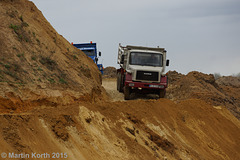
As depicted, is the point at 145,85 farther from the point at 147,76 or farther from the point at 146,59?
the point at 146,59

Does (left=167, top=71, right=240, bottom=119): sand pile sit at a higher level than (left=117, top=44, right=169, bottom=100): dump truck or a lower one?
lower

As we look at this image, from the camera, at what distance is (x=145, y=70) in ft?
54.5

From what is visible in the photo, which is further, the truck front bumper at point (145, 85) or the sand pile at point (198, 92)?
the sand pile at point (198, 92)

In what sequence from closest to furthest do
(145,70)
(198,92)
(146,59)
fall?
(145,70) < (146,59) < (198,92)

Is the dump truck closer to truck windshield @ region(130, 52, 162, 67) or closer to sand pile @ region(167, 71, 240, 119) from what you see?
truck windshield @ region(130, 52, 162, 67)

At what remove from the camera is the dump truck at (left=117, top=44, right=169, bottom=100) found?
16.7 meters

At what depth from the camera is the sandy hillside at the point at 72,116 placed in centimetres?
764

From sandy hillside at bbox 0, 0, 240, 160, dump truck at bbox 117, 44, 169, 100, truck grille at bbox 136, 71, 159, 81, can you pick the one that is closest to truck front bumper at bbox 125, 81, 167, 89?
dump truck at bbox 117, 44, 169, 100

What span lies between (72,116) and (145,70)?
8.18m

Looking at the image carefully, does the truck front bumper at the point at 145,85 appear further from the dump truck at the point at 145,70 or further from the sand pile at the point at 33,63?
the sand pile at the point at 33,63

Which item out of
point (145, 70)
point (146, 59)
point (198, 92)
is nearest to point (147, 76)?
point (145, 70)

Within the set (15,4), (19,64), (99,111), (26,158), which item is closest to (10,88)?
(19,64)

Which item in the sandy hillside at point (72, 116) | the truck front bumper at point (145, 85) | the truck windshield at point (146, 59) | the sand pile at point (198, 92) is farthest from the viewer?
the sand pile at point (198, 92)

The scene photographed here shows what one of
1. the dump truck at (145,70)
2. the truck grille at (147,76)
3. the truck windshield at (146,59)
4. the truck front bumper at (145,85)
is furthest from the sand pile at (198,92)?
the truck grille at (147,76)
